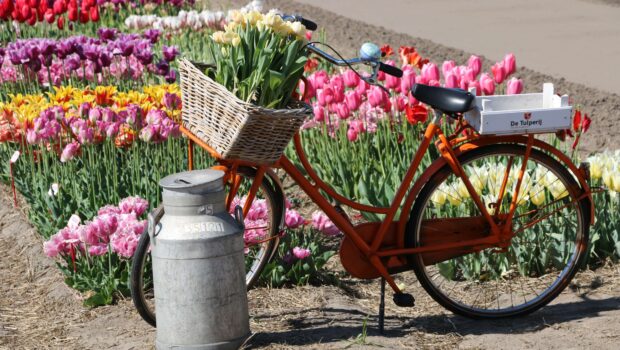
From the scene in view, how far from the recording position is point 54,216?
4965 millimetres

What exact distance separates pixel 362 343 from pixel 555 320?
2.61 ft

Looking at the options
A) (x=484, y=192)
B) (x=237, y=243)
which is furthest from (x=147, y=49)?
(x=237, y=243)

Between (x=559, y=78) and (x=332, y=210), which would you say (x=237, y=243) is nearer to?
(x=332, y=210)

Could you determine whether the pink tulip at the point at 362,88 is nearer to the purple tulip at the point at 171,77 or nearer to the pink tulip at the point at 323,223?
the pink tulip at the point at 323,223

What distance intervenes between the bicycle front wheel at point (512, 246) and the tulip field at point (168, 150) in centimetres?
6

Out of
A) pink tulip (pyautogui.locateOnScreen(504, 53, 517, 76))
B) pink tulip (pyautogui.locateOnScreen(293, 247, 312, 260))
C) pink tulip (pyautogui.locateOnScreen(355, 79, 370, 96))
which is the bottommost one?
pink tulip (pyautogui.locateOnScreen(293, 247, 312, 260))

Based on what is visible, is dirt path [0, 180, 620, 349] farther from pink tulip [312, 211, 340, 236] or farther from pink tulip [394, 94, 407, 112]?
pink tulip [394, 94, 407, 112]

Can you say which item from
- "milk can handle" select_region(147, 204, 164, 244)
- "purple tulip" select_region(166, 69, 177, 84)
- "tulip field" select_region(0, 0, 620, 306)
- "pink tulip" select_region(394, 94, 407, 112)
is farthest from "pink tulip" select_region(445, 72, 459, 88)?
"milk can handle" select_region(147, 204, 164, 244)

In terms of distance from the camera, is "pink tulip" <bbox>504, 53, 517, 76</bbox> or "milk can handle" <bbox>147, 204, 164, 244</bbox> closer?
"milk can handle" <bbox>147, 204, 164, 244</bbox>

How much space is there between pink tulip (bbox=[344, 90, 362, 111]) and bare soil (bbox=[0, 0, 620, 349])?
992 mm

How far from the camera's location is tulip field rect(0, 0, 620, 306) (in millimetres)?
4305

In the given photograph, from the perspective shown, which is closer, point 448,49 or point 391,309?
point 391,309

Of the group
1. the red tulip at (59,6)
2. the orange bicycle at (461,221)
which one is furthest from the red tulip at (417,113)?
the red tulip at (59,6)

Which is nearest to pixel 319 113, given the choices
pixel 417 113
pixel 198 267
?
pixel 417 113
